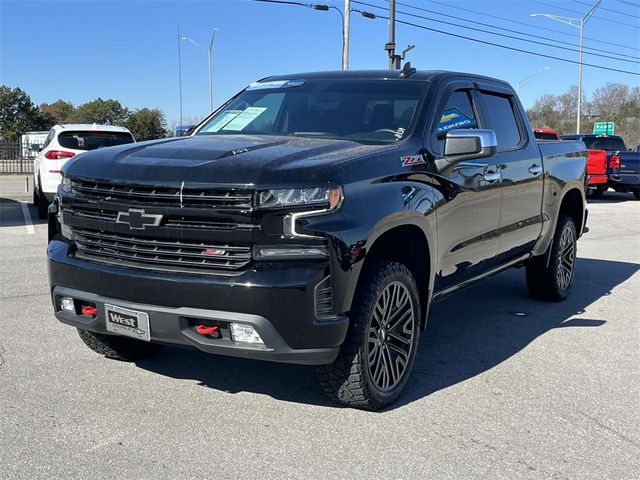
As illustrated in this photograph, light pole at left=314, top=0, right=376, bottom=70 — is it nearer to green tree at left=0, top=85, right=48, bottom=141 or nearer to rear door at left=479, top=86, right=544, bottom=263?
rear door at left=479, top=86, right=544, bottom=263

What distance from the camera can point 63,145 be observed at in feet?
40.6

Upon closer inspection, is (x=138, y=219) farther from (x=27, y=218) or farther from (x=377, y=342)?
(x=27, y=218)

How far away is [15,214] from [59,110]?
262 ft

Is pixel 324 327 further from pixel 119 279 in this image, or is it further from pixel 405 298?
pixel 119 279

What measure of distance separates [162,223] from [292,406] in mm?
1319

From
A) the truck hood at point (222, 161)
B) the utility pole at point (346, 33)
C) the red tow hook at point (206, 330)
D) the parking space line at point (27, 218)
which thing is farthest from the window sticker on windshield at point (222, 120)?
the utility pole at point (346, 33)

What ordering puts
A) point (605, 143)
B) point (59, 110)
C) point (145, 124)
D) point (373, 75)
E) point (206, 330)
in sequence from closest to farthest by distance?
point (206, 330)
point (373, 75)
point (605, 143)
point (145, 124)
point (59, 110)

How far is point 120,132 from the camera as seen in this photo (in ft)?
42.4

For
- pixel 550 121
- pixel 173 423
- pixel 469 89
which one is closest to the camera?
pixel 173 423

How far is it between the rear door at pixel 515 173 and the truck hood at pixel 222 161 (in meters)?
1.67

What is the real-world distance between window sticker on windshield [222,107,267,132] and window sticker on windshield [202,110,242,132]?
0.04 m

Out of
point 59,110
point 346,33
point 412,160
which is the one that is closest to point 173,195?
point 412,160

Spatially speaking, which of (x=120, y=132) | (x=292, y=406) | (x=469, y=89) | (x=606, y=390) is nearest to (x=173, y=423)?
(x=292, y=406)

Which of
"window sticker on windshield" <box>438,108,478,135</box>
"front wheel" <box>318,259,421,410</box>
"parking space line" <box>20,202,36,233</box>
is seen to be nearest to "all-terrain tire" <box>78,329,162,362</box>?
"front wheel" <box>318,259,421,410</box>
